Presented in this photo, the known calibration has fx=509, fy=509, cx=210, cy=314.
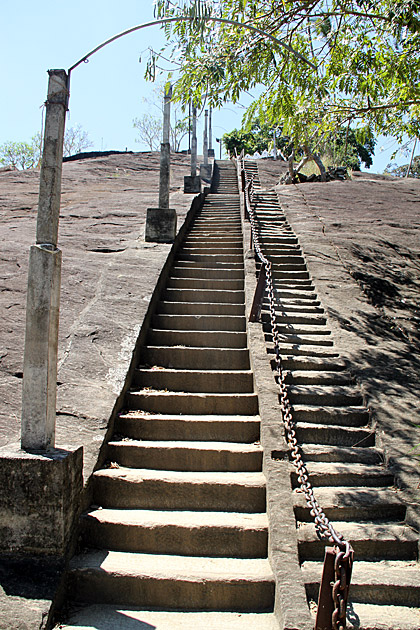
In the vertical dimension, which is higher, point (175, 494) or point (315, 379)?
point (315, 379)

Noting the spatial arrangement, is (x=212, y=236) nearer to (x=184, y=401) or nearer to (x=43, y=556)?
(x=184, y=401)

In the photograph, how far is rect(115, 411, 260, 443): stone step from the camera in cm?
543

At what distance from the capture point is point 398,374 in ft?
21.0

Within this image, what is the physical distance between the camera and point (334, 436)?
5438mm

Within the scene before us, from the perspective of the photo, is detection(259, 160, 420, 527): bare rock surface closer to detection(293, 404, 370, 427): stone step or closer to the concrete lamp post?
detection(293, 404, 370, 427): stone step

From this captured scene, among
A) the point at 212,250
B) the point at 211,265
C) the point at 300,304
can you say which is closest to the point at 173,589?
the point at 300,304

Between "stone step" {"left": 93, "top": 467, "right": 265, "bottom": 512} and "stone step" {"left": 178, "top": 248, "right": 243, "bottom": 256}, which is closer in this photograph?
"stone step" {"left": 93, "top": 467, "right": 265, "bottom": 512}

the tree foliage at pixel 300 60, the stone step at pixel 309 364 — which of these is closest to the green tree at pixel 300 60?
the tree foliage at pixel 300 60

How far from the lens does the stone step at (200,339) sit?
7.15 meters

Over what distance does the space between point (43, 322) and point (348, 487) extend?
10.4 feet

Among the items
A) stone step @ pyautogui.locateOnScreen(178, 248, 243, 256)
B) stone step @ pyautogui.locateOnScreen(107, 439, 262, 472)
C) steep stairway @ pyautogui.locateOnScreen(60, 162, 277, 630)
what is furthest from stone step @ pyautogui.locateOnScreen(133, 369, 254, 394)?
stone step @ pyautogui.locateOnScreen(178, 248, 243, 256)

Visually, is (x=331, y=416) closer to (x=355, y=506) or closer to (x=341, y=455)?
(x=341, y=455)

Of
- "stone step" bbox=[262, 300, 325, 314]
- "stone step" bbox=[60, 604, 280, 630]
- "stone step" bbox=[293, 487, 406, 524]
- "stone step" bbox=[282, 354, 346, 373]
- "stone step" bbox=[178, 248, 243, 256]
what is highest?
"stone step" bbox=[178, 248, 243, 256]

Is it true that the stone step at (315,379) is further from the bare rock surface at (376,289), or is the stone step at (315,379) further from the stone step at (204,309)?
the stone step at (204,309)
